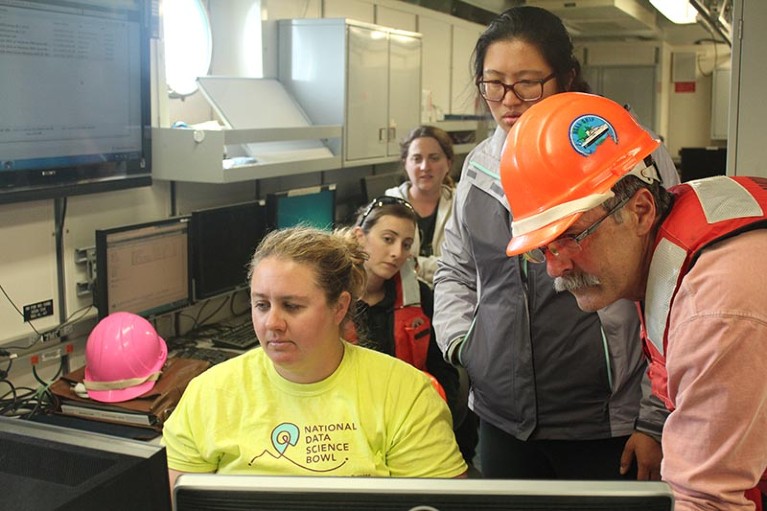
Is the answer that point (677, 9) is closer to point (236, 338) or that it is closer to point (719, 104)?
point (236, 338)

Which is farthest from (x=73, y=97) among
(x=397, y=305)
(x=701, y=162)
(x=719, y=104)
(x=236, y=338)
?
(x=719, y=104)

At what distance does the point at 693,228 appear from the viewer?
3.33ft

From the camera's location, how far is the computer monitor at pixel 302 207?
3412 millimetres

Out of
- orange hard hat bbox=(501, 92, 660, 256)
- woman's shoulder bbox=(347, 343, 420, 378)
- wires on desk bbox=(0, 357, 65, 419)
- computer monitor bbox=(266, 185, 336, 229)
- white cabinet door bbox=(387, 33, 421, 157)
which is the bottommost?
wires on desk bbox=(0, 357, 65, 419)

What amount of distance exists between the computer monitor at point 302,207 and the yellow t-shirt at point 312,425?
182 centimetres

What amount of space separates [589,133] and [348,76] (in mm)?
2721

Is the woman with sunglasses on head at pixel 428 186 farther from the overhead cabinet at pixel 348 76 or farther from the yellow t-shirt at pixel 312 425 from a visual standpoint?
the yellow t-shirt at pixel 312 425

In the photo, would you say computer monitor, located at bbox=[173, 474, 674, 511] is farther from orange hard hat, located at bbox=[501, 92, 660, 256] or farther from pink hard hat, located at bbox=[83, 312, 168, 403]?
pink hard hat, located at bbox=[83, 312, 168, 403]

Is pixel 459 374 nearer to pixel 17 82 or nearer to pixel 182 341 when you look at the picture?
pixel 182 341

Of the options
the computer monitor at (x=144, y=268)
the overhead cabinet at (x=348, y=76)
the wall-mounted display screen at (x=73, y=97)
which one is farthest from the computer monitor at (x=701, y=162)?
the wall-mounted display screen at (x=73, y=97)

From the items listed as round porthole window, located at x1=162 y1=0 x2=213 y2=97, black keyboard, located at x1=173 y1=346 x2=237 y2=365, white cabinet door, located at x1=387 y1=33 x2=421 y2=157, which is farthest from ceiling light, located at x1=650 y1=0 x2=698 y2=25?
black keyboard, located at x1=173 y1=346 x2=237 y2=365

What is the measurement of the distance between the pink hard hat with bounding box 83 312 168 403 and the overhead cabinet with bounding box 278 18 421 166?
1.51m

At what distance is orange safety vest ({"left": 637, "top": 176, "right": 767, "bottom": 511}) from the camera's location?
3.24 feet

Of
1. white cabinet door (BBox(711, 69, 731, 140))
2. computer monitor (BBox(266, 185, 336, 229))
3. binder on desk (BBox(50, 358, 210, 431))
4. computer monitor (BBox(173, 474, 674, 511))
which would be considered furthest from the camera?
white cabinet door (BBox(711, 69, 731, 140))
